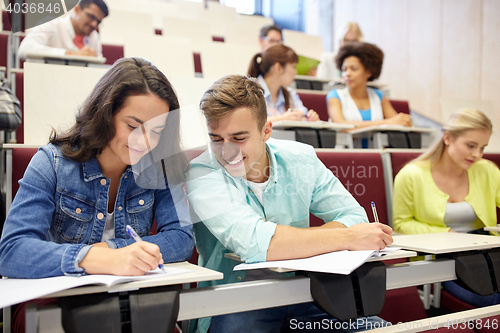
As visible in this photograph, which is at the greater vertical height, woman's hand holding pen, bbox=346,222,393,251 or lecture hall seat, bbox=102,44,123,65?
lecture hall seat, bbox=102,44,123,65

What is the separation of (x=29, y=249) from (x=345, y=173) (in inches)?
29.9

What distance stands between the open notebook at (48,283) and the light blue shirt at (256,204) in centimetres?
16

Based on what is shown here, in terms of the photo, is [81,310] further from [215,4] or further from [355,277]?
[215,4]

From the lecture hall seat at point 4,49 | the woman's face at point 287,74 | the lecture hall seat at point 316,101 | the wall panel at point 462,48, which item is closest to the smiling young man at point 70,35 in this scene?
the lecture hall seat at point 4,49

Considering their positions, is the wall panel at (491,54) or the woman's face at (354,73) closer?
the woman's face at (354,73)

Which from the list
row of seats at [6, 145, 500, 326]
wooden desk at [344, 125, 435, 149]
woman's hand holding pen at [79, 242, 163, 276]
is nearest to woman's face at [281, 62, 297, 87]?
wooden desk at [344, 125, 435, 149]

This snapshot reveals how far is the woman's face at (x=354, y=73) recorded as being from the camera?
6.11 ft

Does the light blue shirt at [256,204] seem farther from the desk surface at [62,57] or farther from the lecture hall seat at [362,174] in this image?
the desk surface at [62,57]

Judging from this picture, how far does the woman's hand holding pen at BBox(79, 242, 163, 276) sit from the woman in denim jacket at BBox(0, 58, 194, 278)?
0.29 feet

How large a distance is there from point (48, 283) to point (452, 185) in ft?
3.53

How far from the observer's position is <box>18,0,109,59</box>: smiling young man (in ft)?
5.39


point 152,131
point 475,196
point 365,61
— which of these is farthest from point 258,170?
point 365,61

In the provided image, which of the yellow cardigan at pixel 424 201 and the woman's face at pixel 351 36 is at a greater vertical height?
the woman's face at pixel 351 36

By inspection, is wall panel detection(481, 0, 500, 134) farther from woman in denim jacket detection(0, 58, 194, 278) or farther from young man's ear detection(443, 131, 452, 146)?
woman in denim jacket detection(0, 58, 194, 278)
